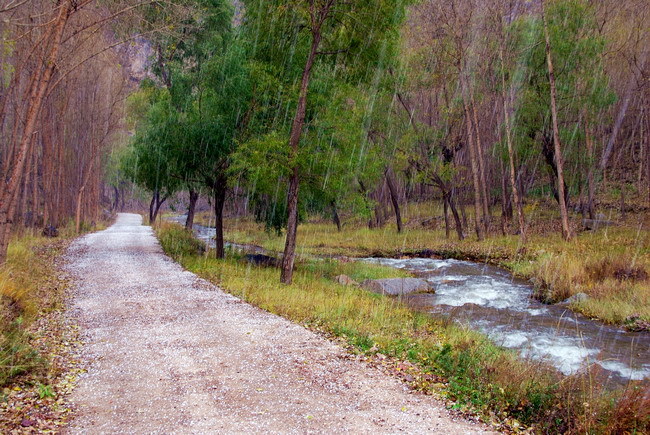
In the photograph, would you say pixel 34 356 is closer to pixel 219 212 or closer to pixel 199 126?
pixel 199 126

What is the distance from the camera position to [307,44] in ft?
48.5

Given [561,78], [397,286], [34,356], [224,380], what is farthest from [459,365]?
[561,78]

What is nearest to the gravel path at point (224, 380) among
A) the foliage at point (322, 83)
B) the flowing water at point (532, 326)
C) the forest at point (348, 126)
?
the forest at point (348, 126)

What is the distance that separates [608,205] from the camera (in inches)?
1367

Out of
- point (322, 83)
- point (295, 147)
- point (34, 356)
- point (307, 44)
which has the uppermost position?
point (307, 44)

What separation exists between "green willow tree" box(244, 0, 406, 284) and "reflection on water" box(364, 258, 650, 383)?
5.21m

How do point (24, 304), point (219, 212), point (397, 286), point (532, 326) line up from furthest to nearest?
1. point (219, 212)
2. point (397, 286)
3. point (532, 326)
4. point (24, 304)

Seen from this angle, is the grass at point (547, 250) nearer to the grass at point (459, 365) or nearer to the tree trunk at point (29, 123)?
the grass at point (459, 365)

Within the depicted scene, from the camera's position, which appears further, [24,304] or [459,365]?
[24,304]

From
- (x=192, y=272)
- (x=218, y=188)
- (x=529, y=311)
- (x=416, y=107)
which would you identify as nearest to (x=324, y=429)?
(x=529, y=311)

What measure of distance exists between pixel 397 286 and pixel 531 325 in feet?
16.0

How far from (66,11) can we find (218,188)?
8688 millimetres

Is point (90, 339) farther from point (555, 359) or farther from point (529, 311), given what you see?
point (529, 311)

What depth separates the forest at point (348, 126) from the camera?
12.6 metres
